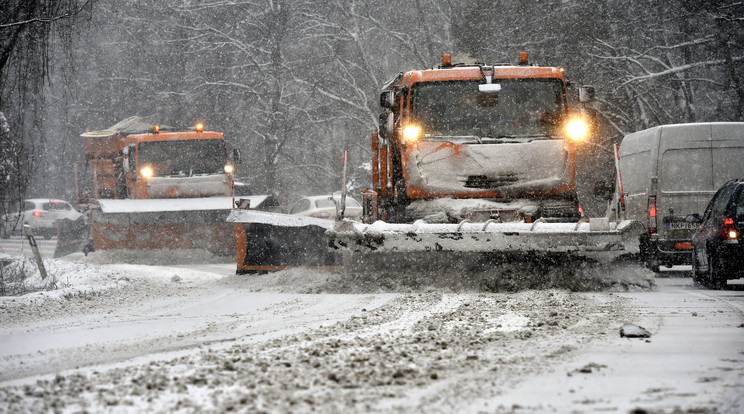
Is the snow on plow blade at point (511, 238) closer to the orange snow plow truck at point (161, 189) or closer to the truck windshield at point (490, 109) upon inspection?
the truck windshield at point (490, 109)

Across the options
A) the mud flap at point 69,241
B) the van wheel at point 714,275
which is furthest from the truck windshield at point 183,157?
the van wheel at point 714,275

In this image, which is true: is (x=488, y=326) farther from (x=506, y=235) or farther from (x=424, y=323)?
(x=506, y=235)

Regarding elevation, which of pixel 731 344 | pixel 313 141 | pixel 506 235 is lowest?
pixel 731 344

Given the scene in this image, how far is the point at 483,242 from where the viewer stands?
34.1ft

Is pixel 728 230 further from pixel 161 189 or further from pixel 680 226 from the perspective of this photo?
pixel 161 189

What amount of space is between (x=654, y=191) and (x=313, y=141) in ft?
78.5

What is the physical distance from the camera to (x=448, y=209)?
11.3 meters

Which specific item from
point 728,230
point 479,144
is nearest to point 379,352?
point 479,144

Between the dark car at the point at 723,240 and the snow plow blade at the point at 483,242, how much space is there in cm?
158

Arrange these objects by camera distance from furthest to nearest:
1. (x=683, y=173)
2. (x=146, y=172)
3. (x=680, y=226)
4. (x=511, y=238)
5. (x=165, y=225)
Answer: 1. (x=146, y=172)
2. (x=165, y=225)
3. (x=683, y=173)
4. (x=680, y=226)
5. (x=511, y=238)

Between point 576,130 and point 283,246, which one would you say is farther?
point 283,246

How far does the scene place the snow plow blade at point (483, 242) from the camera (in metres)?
10.3

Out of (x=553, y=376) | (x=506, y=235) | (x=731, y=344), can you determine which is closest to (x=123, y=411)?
(x=553, y=376)

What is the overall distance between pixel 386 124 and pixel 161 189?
9.38 metres
